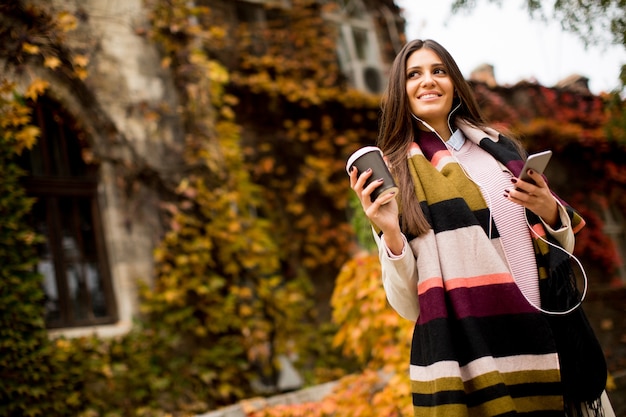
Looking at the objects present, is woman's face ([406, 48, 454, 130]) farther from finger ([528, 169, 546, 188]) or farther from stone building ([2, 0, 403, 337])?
stone building ([2, 0, 403, 337])

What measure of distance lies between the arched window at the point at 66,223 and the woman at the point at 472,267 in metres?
3.97

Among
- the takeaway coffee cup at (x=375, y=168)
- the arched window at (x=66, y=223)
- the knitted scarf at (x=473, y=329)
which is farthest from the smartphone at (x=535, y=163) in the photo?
the arched window at (x=66, y=223)

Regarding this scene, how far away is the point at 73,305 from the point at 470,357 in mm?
4263

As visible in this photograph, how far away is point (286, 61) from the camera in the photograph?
7.38 m

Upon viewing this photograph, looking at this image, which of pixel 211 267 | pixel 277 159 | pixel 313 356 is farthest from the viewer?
pixel 277 159

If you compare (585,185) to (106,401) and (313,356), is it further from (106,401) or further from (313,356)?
(106,401)

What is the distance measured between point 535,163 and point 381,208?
437mm

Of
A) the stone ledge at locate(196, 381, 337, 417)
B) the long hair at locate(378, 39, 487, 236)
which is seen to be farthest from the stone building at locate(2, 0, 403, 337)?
the long hair at locate(378, 39, 487, 236)

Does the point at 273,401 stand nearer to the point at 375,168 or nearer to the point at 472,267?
the point at 472,267

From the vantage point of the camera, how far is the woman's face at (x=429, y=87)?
1984 millimetres

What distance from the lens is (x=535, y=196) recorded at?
1715 mm

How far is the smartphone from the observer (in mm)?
1603

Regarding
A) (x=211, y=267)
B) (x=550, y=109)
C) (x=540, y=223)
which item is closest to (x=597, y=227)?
(x=550, y=109)

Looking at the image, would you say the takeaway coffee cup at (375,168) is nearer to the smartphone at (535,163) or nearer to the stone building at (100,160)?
the smartphone at (535,163)
